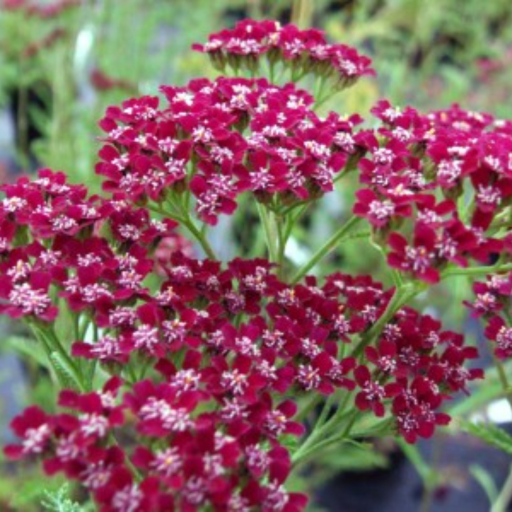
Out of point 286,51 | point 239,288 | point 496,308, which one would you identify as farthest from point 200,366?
point 286,51

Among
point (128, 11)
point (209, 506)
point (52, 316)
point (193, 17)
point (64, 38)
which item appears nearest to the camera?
point (209, 506)

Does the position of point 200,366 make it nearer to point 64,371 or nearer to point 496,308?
point 64,371

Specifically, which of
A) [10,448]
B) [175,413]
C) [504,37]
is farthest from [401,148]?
[504,37]

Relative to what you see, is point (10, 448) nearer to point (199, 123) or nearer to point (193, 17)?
point (199, 123)

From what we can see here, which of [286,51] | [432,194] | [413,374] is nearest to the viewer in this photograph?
[432,194]

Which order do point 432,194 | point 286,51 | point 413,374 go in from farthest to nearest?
point 286,51 → point 413,374 → point 432,194

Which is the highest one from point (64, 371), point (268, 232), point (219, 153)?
point (219, 153)

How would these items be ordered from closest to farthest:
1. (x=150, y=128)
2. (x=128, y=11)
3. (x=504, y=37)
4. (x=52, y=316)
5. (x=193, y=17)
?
(x=52, y=316) → (x=150, y=128) → (x=128, y=11) → (x=193, y=17) → (x=504, y=37)
